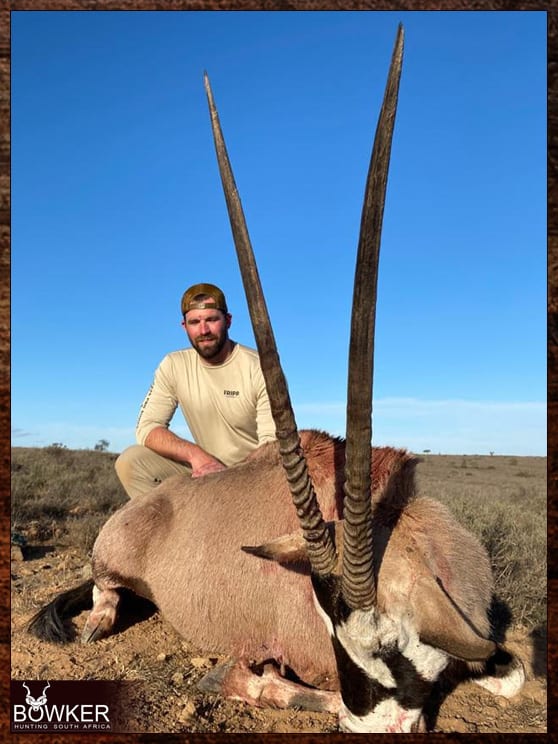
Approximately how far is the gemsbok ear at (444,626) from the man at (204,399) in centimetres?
305

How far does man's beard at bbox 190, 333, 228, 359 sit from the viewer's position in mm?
6039

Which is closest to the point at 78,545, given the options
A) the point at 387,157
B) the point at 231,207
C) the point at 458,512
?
the point at 458,512

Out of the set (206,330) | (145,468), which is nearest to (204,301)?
(206,330)

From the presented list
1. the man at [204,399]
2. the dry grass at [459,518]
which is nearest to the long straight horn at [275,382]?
the dry grass at [459,518]

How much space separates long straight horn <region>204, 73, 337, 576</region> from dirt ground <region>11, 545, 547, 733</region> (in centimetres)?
115

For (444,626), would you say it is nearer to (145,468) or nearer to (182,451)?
(182,451)

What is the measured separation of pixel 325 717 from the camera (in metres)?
3.51

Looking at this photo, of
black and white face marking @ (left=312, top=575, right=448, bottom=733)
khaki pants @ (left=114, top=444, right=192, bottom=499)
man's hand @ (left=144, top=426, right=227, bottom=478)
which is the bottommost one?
black and white face marking @ (left=312, top=575, right=448, bottom=733)

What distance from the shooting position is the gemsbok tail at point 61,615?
4.88 meters

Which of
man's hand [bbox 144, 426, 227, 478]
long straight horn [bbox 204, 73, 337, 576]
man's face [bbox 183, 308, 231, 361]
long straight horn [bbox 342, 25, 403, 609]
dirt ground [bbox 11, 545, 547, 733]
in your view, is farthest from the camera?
man's face [bbox 183, 308, 231, 361]

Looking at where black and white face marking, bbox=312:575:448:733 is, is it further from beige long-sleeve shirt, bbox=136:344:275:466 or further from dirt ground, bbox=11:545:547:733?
beige long-sleeve shirt, bbox=136:344:275:466

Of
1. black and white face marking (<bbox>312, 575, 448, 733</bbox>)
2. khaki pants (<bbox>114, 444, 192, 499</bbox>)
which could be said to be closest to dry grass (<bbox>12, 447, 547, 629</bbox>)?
khaki pants (<bbox>114, 444, 192, 499</bbox>)

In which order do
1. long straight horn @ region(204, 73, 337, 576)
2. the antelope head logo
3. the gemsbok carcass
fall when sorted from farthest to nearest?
1. the antelope head logo
2. the gemsbok carcass
3. long straight horn @ region(204, 73, 337, 576)

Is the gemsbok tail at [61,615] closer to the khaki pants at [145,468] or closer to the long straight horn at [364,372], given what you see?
the khaki pants at [145,468]
